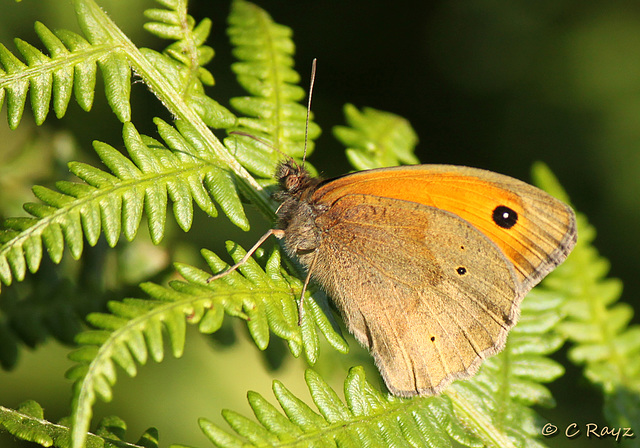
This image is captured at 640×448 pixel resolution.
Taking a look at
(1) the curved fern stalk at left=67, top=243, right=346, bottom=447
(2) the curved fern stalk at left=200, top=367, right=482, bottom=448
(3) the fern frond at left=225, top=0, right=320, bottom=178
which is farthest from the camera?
(3) the fern frond at left=225, top=0, right=320, bottom=178

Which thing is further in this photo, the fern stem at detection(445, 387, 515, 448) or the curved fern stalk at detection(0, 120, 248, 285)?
the fern stem at detection(445, 387, 515, 448)

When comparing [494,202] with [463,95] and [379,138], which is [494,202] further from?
[463,95]

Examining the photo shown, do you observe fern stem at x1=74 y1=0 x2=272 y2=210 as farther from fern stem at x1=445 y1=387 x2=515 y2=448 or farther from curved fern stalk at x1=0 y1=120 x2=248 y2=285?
fern stem at x1=445 y1=387 x2=515 y2=448

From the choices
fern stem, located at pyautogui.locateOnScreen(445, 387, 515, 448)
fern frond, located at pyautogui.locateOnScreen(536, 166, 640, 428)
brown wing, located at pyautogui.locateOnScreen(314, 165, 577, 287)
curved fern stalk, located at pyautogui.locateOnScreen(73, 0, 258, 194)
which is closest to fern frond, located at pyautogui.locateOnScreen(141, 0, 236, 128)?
curved fern stalk, located at pyautogui.locateOnScreen(73, 0, 258, 194)

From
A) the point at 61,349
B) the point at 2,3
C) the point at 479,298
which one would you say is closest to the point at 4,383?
the point at 61,349

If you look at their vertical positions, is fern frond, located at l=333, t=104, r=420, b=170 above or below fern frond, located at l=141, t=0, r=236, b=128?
below

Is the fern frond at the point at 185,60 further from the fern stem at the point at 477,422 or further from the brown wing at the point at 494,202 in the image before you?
the fern stem at the point at 477,422

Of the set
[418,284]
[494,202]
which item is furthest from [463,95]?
[418,284]
